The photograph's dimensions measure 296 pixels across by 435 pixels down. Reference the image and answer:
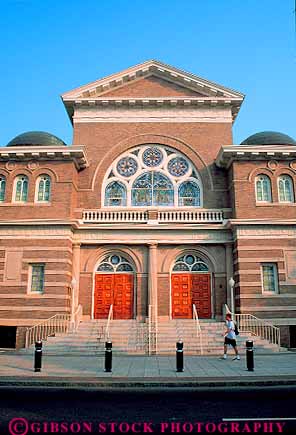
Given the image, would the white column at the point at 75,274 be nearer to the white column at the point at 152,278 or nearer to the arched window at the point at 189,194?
the white column at the point at 152,278

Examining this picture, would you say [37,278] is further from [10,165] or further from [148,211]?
[148,211]

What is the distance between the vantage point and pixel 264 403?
940 centimetres

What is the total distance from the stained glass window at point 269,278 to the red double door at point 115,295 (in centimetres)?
694

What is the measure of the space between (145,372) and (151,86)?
1854cm

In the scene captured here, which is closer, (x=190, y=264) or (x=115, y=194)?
(x=190, y=264)

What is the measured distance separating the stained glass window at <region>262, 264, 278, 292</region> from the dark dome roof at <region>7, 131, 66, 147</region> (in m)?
14.1

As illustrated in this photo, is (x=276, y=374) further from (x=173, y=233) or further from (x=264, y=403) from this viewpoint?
(x=173, y=233)

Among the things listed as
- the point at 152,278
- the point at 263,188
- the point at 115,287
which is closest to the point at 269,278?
the point at 263,188

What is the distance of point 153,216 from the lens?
78.6ft

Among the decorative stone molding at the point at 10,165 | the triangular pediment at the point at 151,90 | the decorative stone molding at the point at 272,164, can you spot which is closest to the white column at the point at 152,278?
the decorative stone molding at the point at 272,164

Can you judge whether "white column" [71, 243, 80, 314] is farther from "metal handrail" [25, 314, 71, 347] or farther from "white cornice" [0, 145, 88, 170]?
"white cornice" [0, 145, 88, 170]

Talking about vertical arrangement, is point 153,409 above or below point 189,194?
below

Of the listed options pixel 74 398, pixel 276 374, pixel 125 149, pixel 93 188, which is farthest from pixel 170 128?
pixel 74 398

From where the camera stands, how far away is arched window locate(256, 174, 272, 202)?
23.6 meters
